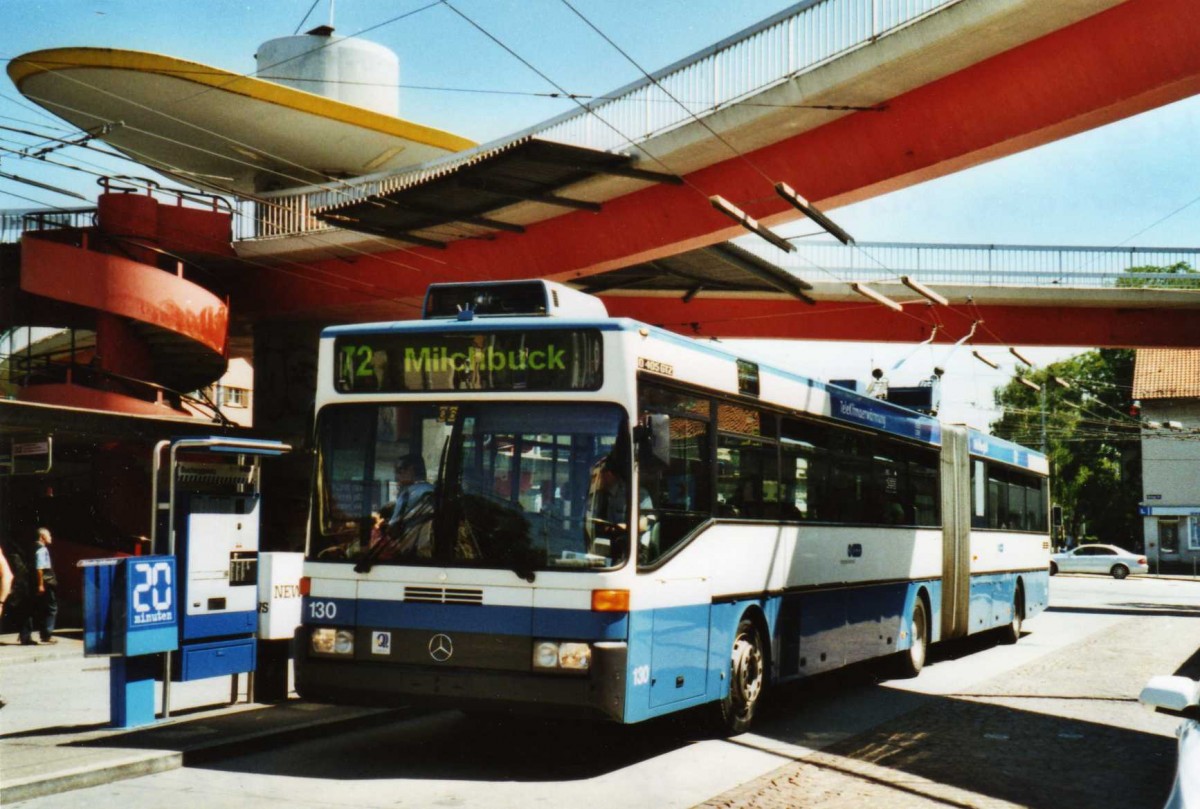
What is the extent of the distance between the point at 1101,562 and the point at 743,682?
1995 inches

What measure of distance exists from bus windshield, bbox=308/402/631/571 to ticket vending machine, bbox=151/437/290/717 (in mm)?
1932

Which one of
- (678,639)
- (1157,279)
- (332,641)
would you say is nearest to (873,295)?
(678,639)

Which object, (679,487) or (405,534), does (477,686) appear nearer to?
(405,534)

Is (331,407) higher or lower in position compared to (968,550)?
higher

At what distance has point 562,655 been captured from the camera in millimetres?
8453

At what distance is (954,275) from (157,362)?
18.9 metres

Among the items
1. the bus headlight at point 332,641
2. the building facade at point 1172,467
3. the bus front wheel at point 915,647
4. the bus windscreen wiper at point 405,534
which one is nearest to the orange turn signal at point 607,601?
the bus windscreen wiper at point 405,534

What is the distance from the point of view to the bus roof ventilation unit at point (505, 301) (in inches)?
378

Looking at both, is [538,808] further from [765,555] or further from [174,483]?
[174,483]

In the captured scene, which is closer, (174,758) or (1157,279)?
(174,758)

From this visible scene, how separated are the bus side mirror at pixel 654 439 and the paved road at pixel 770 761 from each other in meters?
2.15

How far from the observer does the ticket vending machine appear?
10492mm

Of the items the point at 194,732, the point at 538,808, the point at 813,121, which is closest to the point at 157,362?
the point at 813,121

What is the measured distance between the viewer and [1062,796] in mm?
8320
